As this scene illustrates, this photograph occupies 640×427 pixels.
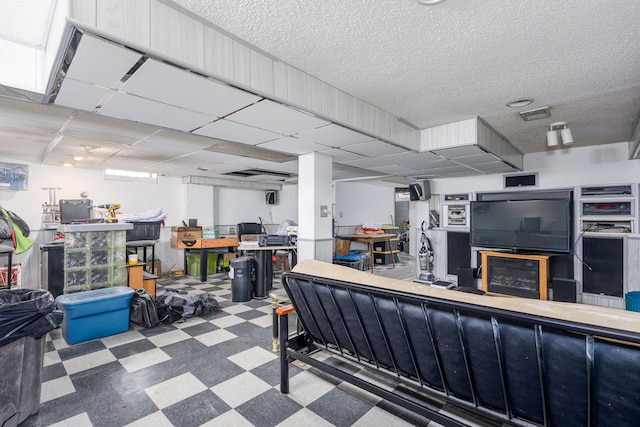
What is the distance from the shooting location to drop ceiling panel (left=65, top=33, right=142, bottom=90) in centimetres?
154

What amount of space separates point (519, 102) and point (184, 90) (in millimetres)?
3188

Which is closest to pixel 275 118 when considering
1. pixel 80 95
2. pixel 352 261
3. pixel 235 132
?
pixel 235 132

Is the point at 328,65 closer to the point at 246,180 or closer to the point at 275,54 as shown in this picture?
the point at 275,54

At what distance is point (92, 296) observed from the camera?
325cm

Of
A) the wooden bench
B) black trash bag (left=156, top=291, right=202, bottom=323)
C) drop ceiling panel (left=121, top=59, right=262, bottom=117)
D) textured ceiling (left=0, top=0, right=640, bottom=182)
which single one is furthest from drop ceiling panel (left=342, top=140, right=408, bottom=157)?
black trash bag (left=156, top=291, right=202, bottom=323)

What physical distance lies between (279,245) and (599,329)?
13.8 ft

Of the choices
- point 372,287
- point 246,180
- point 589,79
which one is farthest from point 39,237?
point 589,79

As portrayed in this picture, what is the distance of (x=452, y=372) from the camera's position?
1.50m

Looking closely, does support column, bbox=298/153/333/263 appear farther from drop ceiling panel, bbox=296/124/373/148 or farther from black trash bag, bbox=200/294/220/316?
black trash bag, bbox=200/294/220/316

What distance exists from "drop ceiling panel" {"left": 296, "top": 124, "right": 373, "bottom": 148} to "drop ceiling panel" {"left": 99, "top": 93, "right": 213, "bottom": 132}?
40.9 inches

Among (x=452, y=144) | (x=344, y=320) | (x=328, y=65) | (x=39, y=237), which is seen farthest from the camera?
(x=39, y=237)

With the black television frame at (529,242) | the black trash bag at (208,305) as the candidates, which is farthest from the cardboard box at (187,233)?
the black television frame at (529,242)

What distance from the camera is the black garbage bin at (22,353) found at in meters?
1.75

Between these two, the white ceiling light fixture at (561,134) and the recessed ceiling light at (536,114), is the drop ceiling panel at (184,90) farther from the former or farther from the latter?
the white ceiling light fixture at (561,134)
